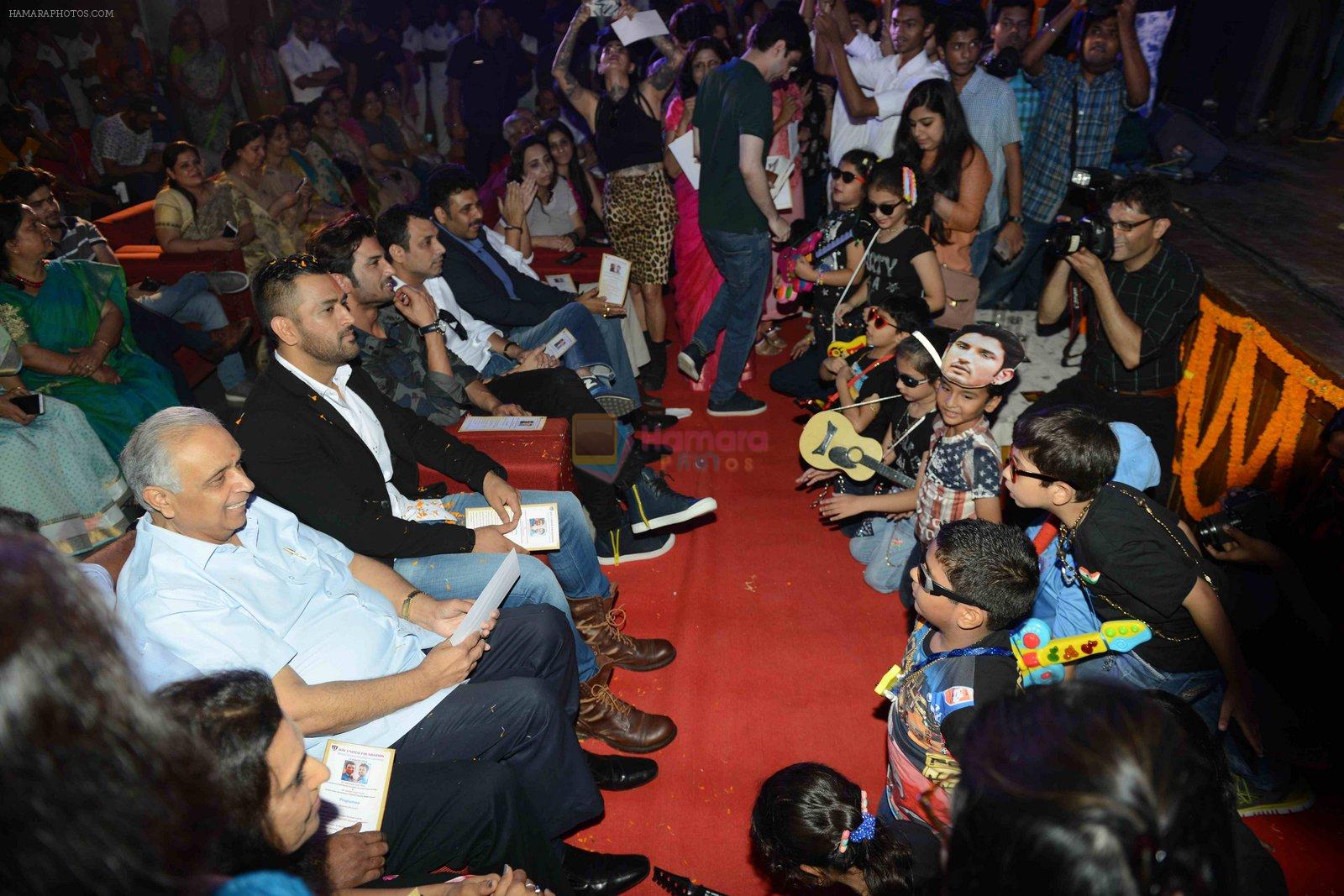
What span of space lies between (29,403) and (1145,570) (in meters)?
3.74

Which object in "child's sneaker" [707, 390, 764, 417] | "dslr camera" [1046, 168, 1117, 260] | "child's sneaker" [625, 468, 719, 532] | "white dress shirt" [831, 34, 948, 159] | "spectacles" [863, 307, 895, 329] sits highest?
"white dress shirt" [831, 34, 948, 159]

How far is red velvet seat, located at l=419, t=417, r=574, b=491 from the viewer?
2848 millimetres

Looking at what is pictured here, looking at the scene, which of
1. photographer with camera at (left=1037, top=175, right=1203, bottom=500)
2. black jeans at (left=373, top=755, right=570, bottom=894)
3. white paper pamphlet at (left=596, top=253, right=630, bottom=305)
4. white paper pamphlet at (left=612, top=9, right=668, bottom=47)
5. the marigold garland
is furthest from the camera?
white paper pamphlet at (left=612, top=9, right=668, bottom=47)

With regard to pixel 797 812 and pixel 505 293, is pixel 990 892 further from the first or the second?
pixel 505 293

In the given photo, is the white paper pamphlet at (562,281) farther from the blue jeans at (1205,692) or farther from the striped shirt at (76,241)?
the blue jeans at (1205,692)

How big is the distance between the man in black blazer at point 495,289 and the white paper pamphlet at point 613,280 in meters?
0.04

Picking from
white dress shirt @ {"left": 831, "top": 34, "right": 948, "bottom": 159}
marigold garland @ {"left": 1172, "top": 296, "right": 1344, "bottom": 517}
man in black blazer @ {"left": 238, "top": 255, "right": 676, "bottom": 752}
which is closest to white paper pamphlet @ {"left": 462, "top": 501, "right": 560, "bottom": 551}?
man in black blazer @ {"left": 238, "top": 255, "right": 676, "bottom": 752}

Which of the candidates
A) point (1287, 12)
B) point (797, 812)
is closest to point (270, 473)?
point (797, 812)

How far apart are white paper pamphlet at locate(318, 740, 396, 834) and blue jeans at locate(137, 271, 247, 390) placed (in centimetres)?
345

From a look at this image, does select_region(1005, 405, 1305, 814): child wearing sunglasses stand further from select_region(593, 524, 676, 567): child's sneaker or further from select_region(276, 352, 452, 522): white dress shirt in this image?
select_region(276, 352, 452, 522): white dress shirt

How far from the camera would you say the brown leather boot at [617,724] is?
246 cm

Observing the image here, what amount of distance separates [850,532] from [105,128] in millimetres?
6497

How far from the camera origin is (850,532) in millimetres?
3406

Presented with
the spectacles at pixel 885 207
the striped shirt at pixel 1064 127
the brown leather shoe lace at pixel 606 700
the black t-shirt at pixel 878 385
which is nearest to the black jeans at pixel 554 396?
the brown leather shoe lace at pixel 606 700
